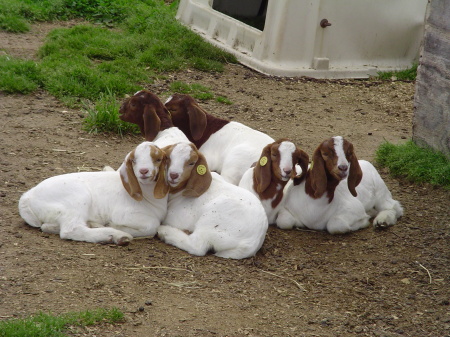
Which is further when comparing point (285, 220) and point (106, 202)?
point (285, 220)

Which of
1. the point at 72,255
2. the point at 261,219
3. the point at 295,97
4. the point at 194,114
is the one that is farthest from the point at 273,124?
the point at 72,255

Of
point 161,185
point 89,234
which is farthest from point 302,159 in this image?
point 89,234

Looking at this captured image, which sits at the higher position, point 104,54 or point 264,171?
point 264,171

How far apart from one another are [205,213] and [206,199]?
12 centimetres

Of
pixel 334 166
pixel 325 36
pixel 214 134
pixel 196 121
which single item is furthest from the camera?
pixel 325 36

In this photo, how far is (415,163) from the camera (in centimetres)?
671

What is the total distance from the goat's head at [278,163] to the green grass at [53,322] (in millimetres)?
1746

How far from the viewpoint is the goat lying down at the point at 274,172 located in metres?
5.31

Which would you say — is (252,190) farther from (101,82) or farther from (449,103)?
(101,82)

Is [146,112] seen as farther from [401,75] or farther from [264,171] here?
[401,75]

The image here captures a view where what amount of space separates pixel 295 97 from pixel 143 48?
2385 mm

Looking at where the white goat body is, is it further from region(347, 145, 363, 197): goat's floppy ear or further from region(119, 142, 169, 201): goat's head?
region(119, 142, 169, 201): goat's head

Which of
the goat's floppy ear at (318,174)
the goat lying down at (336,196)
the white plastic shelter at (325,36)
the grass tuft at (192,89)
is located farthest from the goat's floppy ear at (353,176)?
the white plastic shelter at (325,36)

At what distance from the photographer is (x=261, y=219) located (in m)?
5.04
